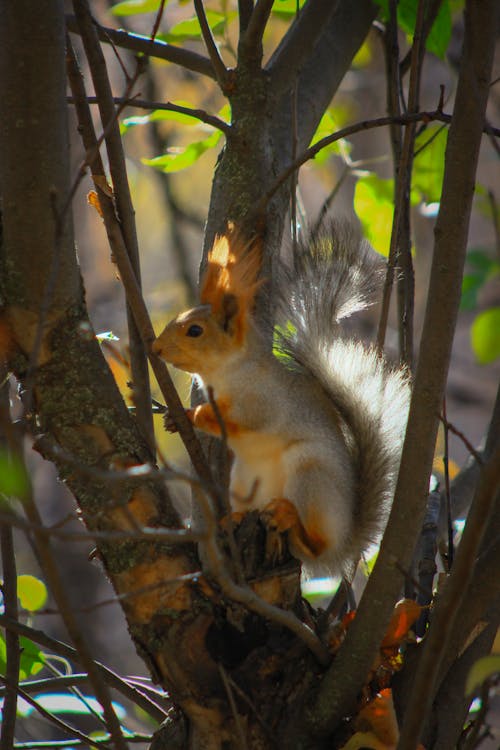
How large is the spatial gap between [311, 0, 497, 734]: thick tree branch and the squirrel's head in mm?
554

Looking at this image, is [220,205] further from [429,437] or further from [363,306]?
[429,437]

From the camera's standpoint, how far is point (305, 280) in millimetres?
1538

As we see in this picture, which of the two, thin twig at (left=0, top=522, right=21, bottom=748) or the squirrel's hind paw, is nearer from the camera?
thin twig at (left=0, top=522, right=21, bottom=748)

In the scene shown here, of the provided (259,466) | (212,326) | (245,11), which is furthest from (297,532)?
(245,11)

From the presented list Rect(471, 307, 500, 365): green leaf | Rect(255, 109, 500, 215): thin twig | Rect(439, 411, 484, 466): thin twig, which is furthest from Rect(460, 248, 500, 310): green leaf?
Rect(439, 411, 484, 466): thin twig

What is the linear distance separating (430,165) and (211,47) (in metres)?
0.53

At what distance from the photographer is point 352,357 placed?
5.14ft

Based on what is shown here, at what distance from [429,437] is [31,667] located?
0.76 m

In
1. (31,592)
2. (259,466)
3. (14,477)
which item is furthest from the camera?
(259,466)

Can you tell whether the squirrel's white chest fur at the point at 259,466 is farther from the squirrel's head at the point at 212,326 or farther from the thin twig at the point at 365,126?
the thin twig at the point at 365,126

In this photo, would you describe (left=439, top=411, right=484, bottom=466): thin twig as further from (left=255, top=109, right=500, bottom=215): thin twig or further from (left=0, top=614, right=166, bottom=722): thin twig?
(left=0, top=614, right=166, bottom=722): thin twig

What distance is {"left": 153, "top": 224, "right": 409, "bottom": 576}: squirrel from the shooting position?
1.46 m

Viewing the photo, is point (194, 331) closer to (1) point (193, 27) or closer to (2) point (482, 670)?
(1) point (193, 27)

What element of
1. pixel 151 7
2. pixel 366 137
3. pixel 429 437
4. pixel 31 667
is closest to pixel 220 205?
pixel 151 7
